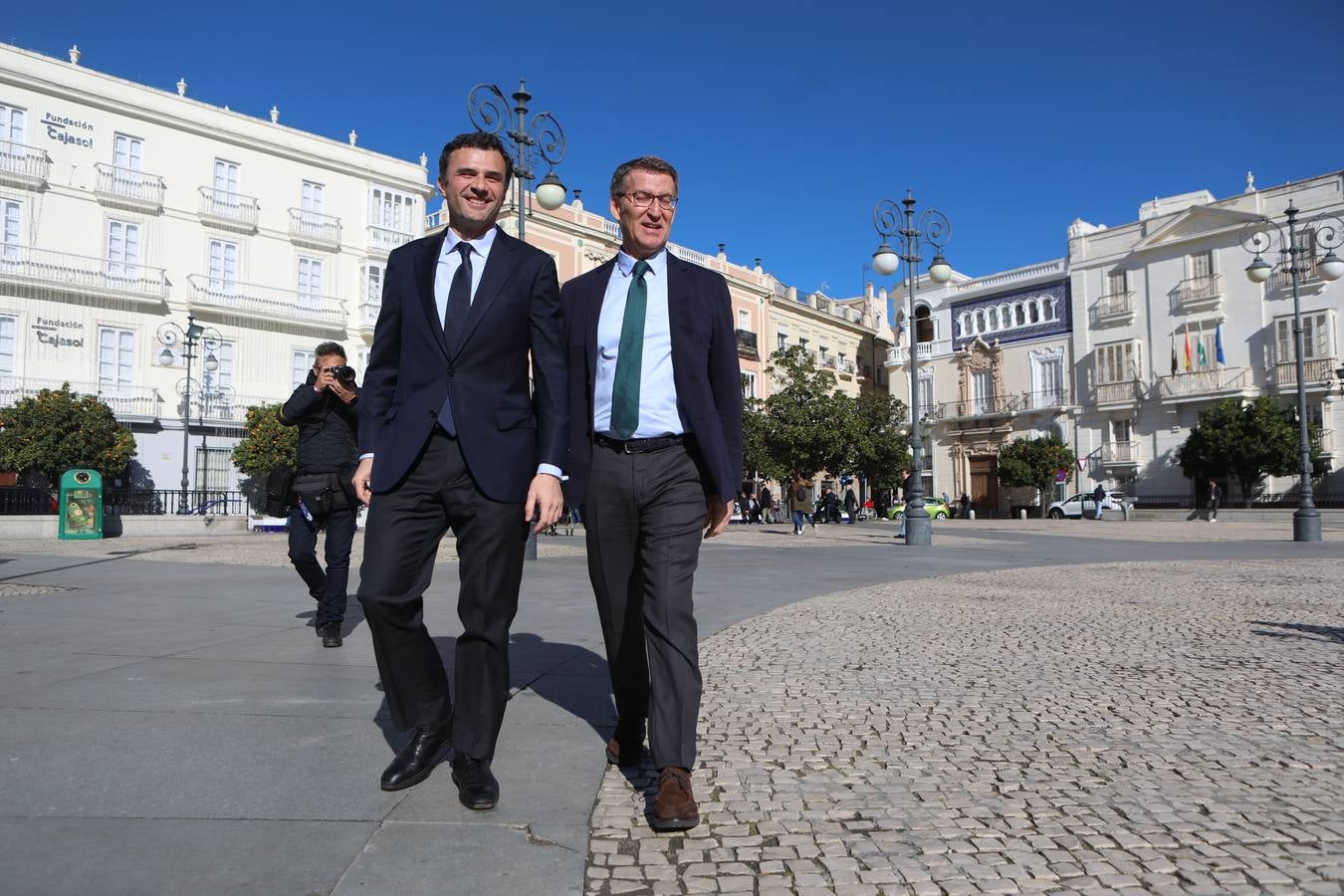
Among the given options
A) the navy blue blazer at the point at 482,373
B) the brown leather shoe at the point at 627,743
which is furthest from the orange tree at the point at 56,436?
the brown leather shoe at the point at 627,743

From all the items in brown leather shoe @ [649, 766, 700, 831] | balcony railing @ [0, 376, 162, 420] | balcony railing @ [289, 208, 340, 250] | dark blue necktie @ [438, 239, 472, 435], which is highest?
balcony railing @ [289, 208, 340, 250]

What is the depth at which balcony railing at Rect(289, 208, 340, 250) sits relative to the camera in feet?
108

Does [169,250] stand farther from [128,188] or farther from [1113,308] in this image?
[1113,308]

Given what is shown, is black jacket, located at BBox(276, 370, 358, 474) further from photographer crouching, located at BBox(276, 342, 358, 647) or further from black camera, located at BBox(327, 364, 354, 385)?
black camera, located at BBox(327, 364, 354, 385)

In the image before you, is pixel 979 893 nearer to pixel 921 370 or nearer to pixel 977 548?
pixel 977 548

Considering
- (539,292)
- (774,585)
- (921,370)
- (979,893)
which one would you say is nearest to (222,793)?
(539,292)

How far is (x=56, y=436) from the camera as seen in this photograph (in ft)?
82.0

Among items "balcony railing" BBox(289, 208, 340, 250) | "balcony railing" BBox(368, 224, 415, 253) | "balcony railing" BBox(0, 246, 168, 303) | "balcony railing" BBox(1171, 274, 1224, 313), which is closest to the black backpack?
"balcony railing" BBox(0, 246, 168, 303)

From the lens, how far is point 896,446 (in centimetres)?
4244

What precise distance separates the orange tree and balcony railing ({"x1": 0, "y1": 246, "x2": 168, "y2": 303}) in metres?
3.75

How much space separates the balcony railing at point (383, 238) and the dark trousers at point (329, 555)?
31.2 meters

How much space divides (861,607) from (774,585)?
189 cm

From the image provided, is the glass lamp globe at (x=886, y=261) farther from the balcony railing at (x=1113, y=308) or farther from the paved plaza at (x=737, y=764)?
the balcony railing at (x=1113, y=308)

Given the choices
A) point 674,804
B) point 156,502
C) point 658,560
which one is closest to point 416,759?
point 674,804
